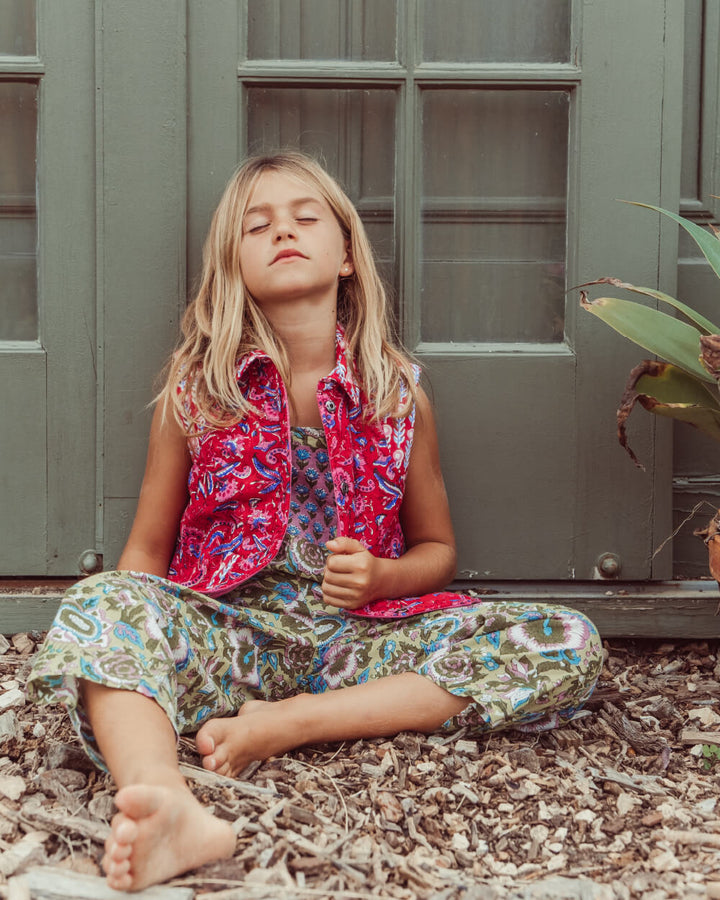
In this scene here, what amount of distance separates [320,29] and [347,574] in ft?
4.00

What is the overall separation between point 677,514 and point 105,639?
1.43 m

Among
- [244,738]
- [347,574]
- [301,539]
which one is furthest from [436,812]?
[301,539]

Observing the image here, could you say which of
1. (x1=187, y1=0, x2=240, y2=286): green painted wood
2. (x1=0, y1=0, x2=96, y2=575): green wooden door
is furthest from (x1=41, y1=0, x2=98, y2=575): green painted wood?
(x1=187, y1=0, x2=240, y2=286): green painted wood

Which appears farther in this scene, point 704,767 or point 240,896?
point 704,767

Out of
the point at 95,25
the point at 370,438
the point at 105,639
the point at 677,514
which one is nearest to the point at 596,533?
the point at 677,514

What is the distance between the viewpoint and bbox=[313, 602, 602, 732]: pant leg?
5.91ft

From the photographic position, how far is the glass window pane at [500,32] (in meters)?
2.23

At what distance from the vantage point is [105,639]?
1.63 meters

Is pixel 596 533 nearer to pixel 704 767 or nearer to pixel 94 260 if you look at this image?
pixel 704 767

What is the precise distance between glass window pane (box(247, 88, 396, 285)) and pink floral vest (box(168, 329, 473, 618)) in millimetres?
455

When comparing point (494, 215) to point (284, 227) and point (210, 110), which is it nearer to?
point (284, 227)

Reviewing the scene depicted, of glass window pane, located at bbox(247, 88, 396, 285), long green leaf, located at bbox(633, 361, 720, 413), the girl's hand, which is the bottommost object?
the girl's hand

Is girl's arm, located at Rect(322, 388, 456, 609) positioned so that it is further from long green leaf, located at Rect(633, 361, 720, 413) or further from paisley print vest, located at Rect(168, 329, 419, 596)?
long green leaf, located at Rect(633, 361, 720, 413)

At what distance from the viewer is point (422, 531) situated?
2164 millimetres
